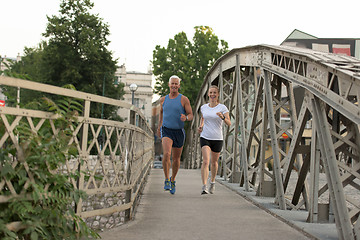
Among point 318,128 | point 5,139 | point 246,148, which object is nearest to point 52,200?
point 5,139

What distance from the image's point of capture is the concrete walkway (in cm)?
577

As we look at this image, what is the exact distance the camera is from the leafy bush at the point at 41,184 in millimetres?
3959

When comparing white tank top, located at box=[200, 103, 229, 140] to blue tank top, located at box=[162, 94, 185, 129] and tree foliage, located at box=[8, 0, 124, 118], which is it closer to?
blue tank top, located at box=[162, 94, 185, 129]

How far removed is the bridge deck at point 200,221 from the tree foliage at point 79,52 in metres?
39.0

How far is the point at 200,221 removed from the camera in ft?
22.1

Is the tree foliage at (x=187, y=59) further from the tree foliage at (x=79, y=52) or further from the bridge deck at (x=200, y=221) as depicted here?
the bridge deck at (x=200, y=221)

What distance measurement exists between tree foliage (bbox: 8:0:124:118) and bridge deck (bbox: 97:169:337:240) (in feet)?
128

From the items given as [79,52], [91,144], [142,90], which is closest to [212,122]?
[91,144]

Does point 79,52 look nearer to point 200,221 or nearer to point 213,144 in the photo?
point 213,144

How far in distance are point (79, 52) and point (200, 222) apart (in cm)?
4323

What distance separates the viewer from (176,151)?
9.74 m

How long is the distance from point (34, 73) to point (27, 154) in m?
55.3

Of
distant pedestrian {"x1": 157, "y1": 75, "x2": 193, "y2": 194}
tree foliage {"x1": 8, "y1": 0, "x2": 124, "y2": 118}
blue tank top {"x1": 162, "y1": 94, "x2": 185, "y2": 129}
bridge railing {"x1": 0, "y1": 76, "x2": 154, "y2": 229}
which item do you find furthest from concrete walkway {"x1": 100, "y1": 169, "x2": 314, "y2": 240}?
tree foliage {"x1": 8, "y1": 0, "x2": 124, "y2": 118}

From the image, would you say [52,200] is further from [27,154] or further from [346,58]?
[346,58]
